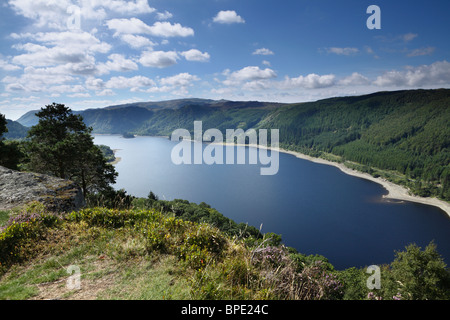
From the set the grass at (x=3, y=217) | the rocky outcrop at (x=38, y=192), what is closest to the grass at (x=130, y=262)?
the grass at (x=3, y=217)

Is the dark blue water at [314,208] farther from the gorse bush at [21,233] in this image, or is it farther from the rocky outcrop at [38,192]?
the gorse bush at [21,233]

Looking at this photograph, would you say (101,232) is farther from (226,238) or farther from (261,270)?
(261,270)

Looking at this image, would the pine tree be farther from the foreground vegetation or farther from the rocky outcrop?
the foreground vegetation

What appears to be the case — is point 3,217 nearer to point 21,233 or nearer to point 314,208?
point 21,233

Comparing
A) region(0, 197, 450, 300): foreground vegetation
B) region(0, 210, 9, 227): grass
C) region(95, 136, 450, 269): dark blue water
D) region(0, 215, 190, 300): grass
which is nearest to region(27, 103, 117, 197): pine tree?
region(0, 210, 9, 227): grass

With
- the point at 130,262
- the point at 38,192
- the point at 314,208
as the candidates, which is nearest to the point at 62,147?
the point at 38,192

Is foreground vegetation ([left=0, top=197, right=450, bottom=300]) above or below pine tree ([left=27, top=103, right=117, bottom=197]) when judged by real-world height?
below
